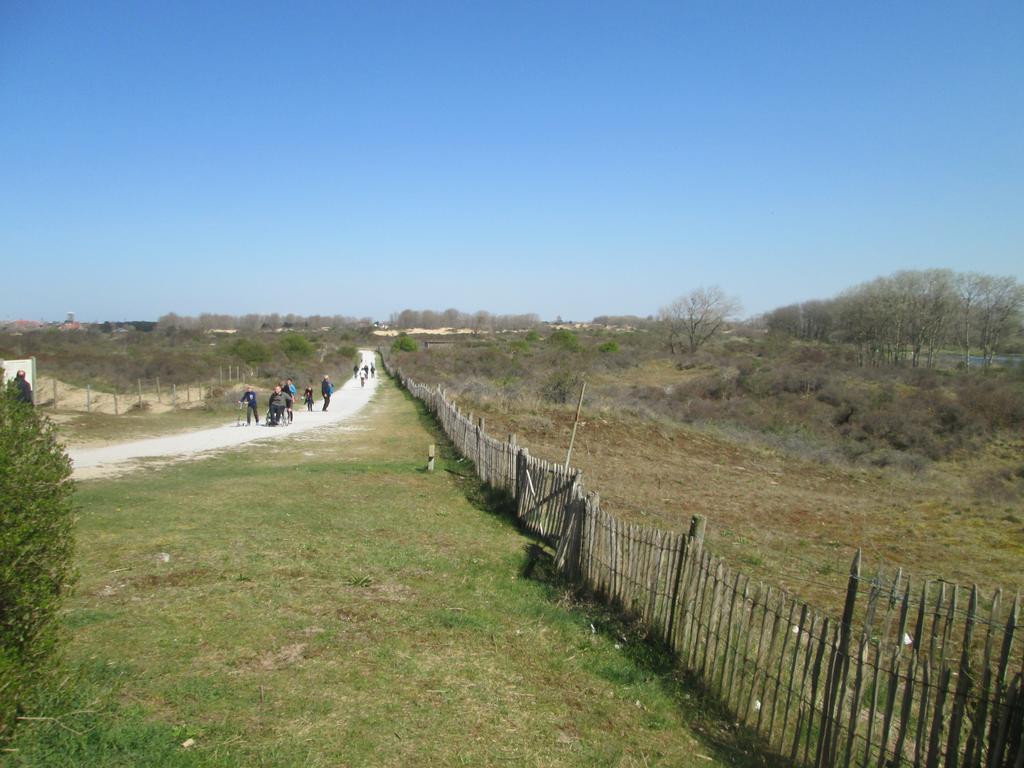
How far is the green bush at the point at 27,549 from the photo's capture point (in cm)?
320

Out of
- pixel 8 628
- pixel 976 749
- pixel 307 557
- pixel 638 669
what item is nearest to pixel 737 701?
pixel 638 669

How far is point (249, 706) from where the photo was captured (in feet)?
14.3

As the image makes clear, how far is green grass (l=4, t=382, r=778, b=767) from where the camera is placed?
13.0 feet

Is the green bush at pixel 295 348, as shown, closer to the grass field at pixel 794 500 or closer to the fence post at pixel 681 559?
the grass field at pixel 794 500

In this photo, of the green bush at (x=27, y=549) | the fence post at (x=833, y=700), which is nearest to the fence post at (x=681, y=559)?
the fence post at (x=833, y=700)

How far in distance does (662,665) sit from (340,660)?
2615 millimetres

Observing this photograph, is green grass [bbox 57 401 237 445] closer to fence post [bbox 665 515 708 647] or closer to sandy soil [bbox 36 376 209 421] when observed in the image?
sandy soil [bbox 36 376 209 421]

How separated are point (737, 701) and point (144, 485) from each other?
11.1 meters

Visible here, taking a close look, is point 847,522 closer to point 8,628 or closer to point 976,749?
point 976,749

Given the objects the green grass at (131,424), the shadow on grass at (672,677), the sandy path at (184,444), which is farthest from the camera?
Answer: the green grass at (131,424)

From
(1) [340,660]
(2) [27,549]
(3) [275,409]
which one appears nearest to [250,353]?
(3) [275,409]

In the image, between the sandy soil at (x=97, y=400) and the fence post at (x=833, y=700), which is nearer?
the fence post at (x=833, y=700)

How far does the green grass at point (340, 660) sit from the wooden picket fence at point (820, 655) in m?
0.30

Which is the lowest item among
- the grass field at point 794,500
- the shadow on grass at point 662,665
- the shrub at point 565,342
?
the grass field at point 794,500
